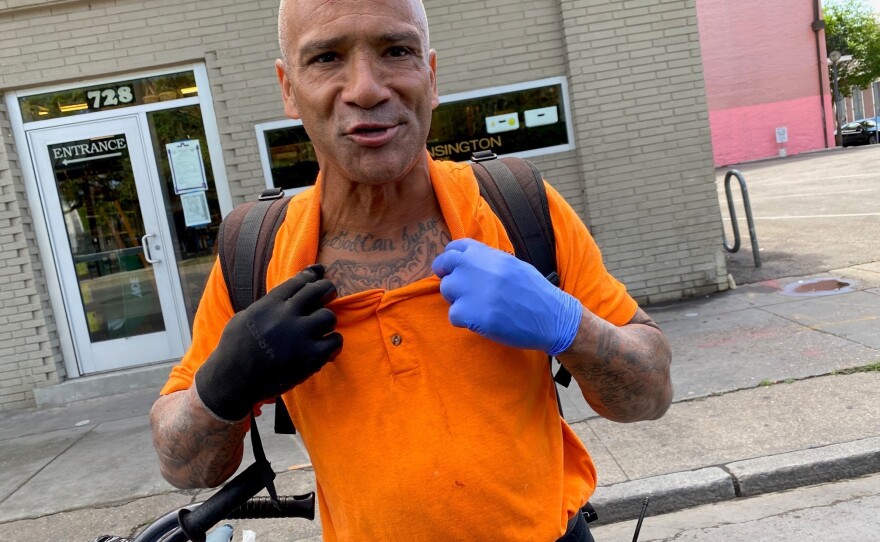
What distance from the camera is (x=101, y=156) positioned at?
6.99 meters

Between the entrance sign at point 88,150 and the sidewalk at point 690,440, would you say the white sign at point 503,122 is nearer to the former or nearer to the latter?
the sidewalk at point 690,440

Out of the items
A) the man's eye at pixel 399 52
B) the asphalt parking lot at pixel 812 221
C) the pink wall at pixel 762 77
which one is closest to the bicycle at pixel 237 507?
the man's eye at pixel 399 52

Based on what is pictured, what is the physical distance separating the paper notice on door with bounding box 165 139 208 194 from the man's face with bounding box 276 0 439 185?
6.00 metres

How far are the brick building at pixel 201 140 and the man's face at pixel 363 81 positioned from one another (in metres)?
5.77

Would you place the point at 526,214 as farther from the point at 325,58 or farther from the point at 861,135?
the point at 861,135

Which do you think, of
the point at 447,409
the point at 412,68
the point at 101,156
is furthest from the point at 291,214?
the point at 101,156

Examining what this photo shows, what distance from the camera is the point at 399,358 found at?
1333 millimetres

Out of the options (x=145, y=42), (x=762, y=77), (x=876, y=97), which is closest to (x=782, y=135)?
(x=762, y=77)

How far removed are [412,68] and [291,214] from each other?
0.42 meters

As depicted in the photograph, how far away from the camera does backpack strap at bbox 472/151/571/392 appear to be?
1.48 meters

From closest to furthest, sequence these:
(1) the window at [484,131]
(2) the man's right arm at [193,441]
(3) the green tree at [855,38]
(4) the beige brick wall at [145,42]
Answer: (2) the man's right arm at [193,441]
(4) the beige brick wall at [145,42]
(1) the window at [484,131]
(3) the green tree at [855,38]

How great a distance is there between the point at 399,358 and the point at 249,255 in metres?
0.42

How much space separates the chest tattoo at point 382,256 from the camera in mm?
1462

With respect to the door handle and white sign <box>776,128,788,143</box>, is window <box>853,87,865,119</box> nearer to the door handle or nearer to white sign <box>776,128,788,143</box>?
white sign <box>776,128,788,143</box>
